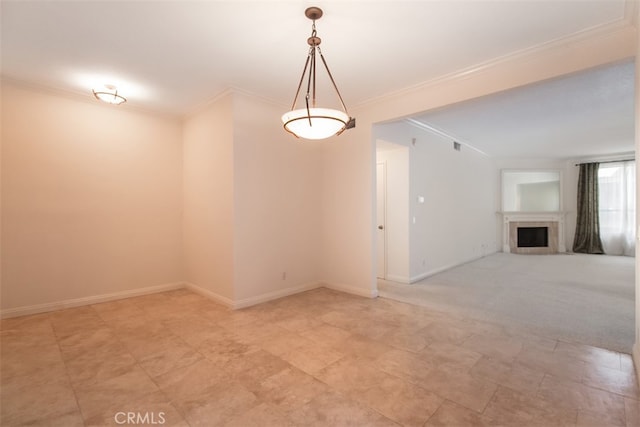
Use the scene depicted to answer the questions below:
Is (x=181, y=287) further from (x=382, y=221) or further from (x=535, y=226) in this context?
(x=535, y=226)

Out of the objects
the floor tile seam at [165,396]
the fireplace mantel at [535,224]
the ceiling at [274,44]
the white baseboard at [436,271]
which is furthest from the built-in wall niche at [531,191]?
the floor tile seam at [165,396]

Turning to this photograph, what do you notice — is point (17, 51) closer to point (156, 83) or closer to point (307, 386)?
point (156, 83)

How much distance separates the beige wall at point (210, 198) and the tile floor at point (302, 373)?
79cm

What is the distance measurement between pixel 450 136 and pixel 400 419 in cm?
593

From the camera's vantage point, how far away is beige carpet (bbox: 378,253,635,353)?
316 centimetres

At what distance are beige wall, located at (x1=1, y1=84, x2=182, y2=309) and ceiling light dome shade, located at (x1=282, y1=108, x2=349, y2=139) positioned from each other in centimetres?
334

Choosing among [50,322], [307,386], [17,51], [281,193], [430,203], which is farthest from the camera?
[430,203]

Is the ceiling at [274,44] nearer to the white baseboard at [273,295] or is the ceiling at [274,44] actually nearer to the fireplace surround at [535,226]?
the white baseboard at [273,295]

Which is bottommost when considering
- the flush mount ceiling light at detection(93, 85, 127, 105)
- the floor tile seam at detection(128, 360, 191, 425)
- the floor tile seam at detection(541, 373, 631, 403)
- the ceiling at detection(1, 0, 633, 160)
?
the floor tile seam at detection(541, 373, 631, 403)

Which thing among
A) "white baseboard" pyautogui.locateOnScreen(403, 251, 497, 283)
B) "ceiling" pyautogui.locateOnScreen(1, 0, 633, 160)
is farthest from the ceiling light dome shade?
"white baseboard" pyautogui.locateOnScreen(403, 251, 497, 283)

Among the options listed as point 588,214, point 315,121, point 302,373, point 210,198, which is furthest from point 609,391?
point 588,214

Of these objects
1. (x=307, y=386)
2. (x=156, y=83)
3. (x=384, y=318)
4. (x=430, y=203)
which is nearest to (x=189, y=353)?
(x=307, y=386)

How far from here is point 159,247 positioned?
15.6 feet

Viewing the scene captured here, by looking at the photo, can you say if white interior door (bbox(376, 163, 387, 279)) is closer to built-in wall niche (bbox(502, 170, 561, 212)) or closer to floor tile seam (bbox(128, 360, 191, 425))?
floor tile seam (bbox(128, 360, 191, 425))
